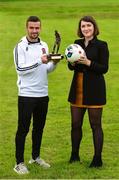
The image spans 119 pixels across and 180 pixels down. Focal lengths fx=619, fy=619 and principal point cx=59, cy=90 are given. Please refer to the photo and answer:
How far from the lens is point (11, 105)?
45.7 feet

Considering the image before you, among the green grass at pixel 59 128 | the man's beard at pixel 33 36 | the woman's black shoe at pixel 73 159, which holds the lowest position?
the green grass at pixel 59 128

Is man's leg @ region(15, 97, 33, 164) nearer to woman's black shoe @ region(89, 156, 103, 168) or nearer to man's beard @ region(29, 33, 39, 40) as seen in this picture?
man's beard @ region(29, 33, 39, 40)

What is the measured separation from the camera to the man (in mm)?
8148

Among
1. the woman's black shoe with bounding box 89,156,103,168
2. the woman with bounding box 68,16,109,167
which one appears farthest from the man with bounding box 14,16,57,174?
the woman's black shoe with bounding box 89,156,103,168

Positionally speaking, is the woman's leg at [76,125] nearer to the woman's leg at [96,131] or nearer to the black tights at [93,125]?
the black tights at [93,125]

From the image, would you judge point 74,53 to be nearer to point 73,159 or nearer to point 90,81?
point 90,81

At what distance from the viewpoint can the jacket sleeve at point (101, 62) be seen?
829cm

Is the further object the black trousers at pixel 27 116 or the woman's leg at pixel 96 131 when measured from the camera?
the woman's leg at pixel 96 131

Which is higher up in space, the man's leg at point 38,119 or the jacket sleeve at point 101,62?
the jacket sleeve at point 101,62

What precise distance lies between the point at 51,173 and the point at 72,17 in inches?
1318

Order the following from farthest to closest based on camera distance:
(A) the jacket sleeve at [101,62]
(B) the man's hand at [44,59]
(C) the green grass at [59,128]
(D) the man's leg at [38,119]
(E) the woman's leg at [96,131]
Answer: (C) the green grass at [59,128]
(E) the woman's leg at [96,131]
(D) the man's leg at [38,119]
(A) the jacket sleeve at [101,62]
(B) the man's hand at [44,59]

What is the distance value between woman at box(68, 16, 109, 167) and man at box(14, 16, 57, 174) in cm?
43

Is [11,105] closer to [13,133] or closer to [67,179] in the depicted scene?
[13,133]

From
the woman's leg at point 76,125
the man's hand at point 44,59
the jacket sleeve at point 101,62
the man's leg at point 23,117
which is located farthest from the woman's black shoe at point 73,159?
the man's hand at point 44,59
